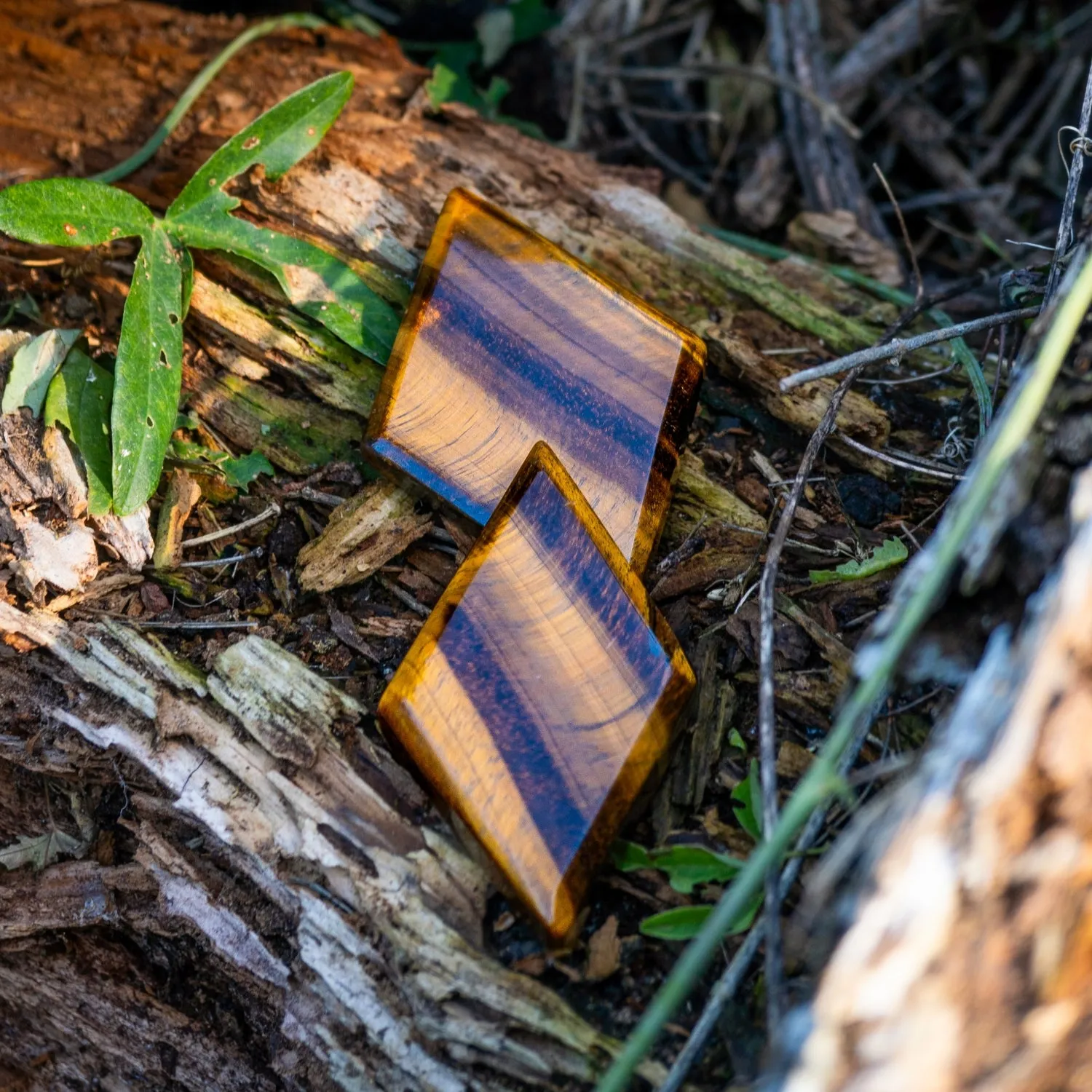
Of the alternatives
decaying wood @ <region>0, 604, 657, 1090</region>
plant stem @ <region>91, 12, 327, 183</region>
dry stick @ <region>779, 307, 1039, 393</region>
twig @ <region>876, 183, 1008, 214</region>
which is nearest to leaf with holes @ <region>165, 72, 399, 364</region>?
plant stem @ <region>91, 12, 327, 183</region>

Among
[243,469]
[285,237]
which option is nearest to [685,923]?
[243,469]

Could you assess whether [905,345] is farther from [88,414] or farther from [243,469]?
[88,414]

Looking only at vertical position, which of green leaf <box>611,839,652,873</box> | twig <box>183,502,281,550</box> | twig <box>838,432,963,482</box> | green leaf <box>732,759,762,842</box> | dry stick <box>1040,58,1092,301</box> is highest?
dry stick <box>1040,58,1092,301</box>

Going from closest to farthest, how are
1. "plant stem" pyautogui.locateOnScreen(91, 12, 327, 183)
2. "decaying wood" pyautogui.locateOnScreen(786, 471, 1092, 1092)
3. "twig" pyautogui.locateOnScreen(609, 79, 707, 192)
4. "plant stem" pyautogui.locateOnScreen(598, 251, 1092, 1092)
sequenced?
"decaying wood" pyautogui.locateOnScreen(786, 471, 1092, 1092)
"plant stem" pyautogui.locateOnScreen(598, 251, 1092, 1092)
"plant stem" pyautogui.locateOnScreen(91, 12, 327, 183)
"twig" pyautogui.locateOnScreen(609, 79, 707, 192)

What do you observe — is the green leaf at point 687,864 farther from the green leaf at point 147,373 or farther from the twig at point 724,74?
the twig at point 724,74

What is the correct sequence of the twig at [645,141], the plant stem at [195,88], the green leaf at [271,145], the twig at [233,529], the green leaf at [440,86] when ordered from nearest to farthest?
the twig at [233,529] < the green leaf at [271,145] < the plant stem at [195,88] < the green leaf at [440,86] < the twig at [645,141]

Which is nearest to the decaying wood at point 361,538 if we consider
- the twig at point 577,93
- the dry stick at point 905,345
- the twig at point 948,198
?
the dry stick at point 905,345

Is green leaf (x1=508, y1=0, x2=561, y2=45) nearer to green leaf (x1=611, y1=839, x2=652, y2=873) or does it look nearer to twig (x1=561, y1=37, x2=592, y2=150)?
twig (x1=561, y1=37, x2=592, y2=150)
